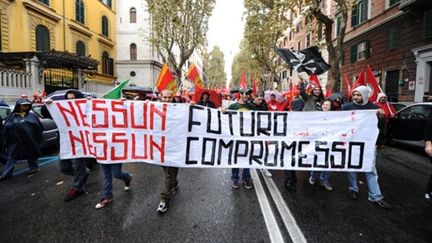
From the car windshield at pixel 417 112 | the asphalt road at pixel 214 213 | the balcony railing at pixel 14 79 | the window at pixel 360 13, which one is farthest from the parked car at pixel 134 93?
the window at pixel 360 13

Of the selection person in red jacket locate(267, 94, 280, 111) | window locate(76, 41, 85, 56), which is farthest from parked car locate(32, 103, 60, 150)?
window locate(76, 41, 85, 56)

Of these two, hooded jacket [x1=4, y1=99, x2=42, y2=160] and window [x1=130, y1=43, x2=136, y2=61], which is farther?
window [x1=130, y1=43, x2=136, y2=61]

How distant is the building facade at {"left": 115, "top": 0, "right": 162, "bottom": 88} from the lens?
111 feet

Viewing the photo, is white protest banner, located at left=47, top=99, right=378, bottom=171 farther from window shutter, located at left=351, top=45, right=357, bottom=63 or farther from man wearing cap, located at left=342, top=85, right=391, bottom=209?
window shutter, located at left=351, top=45, right=357, bottom=63

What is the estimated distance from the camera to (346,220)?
3.35 m

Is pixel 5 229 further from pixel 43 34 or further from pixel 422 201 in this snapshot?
pixel 43 34

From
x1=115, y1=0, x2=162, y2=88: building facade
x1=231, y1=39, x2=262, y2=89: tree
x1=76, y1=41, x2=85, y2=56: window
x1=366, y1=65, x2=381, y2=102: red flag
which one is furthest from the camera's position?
x1=231, y1=39, x2=262, y2=89: tree

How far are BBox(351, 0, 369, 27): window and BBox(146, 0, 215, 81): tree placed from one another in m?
11.6

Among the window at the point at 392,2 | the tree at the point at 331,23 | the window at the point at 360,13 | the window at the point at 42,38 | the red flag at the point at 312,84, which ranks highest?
the window at the point at 360,13

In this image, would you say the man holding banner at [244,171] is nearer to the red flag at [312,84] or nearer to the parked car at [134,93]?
the red flag at [312,84]

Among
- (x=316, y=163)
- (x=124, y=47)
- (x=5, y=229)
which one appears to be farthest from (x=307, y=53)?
(x=124, y=47)

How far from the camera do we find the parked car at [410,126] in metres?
7.30

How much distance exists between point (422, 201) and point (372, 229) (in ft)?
5.39

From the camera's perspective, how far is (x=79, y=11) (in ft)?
84.1
